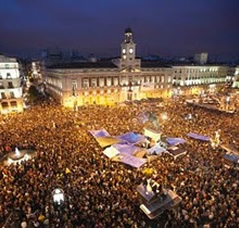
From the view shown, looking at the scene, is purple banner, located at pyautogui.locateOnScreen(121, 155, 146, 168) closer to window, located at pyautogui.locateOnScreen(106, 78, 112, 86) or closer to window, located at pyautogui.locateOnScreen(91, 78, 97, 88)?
window, located at pyautogui.locateOnScreen(91, 78, 97, 88)

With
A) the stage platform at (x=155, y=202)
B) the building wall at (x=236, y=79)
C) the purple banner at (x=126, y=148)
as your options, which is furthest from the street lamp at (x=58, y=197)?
the building wall at (x=236, y=79)

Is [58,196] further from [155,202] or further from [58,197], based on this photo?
[155,202]

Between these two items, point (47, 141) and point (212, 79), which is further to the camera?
point (212, 79)

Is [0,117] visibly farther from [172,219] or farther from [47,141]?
[172,219]

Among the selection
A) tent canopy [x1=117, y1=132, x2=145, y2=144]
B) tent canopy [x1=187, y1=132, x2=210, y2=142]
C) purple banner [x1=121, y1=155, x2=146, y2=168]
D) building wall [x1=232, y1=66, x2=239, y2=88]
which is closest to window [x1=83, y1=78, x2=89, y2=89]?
tent canopy [x1=117, y1=132, x2=145, y2=144]

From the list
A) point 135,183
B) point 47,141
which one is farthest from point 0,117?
point 135,183
